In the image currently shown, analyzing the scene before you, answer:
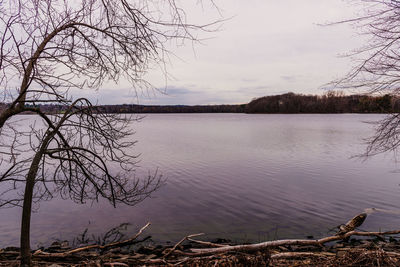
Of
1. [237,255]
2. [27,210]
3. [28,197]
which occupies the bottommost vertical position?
[237,255]

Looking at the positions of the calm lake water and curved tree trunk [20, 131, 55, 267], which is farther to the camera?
the calm lake water

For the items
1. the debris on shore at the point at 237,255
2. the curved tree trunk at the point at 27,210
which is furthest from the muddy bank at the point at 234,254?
the curved tree trunk at the point at 27,210

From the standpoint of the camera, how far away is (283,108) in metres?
132

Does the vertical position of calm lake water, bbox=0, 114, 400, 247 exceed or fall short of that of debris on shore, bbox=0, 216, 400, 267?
it falls short

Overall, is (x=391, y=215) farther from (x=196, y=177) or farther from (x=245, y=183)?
(x=196, y=177)

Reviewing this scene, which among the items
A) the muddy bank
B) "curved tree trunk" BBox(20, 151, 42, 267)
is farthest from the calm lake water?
"curved tree trunk" BBox(20, 151, 42, 267)

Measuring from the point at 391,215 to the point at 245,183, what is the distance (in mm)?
5892

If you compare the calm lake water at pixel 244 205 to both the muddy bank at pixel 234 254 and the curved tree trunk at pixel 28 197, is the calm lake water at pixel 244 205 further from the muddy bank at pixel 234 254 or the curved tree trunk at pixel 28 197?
the curved tree trunk at pixel 28 197

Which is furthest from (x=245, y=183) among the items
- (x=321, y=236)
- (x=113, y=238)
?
(x=113, y=238)

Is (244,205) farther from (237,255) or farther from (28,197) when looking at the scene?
(28,197)

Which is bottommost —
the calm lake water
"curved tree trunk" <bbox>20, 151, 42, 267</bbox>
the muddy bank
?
the calm lake water

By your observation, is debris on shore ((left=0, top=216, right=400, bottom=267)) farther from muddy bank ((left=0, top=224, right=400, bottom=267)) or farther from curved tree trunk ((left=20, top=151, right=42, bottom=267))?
curved tree trunk ((left=20, top=151, right=42, bottom=267))

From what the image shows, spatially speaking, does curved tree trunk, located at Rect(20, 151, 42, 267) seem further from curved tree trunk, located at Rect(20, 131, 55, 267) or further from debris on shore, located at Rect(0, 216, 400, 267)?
debris on shore, located at Rect(0, 216, 400, 267)

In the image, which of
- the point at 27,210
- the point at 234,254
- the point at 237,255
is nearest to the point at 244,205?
the point at 234,254
